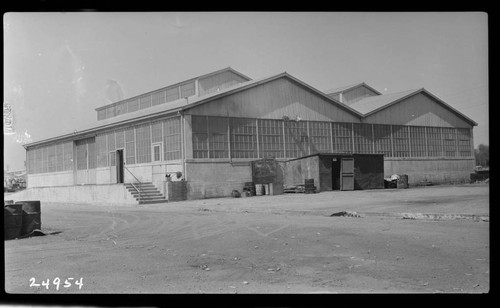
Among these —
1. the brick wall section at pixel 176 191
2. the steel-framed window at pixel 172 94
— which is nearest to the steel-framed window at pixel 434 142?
the steel-framed window at pixel 172 94

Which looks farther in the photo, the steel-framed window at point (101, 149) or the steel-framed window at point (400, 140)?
the steel-framed window at point (101, 149)

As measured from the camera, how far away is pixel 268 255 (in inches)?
342

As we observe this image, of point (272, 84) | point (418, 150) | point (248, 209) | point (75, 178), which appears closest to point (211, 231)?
point (248, 209)

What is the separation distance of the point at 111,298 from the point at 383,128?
18.2 m

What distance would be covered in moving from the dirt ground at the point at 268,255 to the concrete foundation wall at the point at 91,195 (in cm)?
743

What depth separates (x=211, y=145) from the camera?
23375 millimetres

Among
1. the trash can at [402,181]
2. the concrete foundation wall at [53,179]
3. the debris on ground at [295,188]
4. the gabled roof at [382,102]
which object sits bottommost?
the debris on ground at [295,188]

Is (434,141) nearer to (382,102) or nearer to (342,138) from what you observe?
(382,102)

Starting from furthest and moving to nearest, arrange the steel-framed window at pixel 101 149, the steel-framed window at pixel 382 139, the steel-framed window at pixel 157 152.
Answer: the steel-framed window at pixel 101 149 < the steel-framed window at pixel 157 152 < the steel-framed window at pixel 382 139

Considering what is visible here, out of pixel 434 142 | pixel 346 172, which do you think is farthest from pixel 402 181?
pixel 434 142

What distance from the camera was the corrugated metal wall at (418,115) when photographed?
16080mm

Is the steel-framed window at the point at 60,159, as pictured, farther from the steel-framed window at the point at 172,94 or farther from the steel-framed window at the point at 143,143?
the steel-framed window at the point at 172,94

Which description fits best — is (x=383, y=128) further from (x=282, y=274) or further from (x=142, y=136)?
(x=282, y=274)

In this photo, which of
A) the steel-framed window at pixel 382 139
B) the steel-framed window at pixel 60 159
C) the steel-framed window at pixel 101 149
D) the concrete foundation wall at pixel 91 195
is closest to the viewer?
the concrete foundation wall at pixel 91 195
